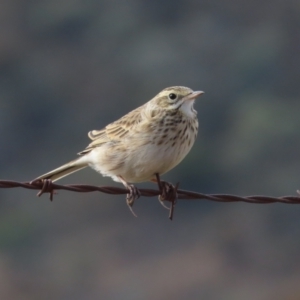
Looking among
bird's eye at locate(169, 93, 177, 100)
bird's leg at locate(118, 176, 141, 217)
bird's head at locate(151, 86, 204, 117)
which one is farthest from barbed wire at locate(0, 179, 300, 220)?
bird's eye at locate(169, 93, 177, 100)

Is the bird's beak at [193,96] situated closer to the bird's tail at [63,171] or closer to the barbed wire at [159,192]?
the bird's tail at [63,171]

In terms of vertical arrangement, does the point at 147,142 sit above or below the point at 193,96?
below

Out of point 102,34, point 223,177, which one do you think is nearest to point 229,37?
point 102,34

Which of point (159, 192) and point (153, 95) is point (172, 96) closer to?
point (159, 192)

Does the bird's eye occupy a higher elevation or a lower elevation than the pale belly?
higher

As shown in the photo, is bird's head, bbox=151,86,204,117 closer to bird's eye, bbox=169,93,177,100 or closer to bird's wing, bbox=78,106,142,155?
bird's eye, bbox=169,93,177,100

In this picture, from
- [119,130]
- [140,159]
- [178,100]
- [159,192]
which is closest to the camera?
[159,192]

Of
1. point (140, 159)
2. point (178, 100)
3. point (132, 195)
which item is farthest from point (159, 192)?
point (178, 100)

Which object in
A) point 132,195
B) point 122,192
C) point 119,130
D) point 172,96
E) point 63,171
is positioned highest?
point 172,96
